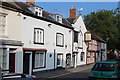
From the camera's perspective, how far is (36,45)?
68.8ft

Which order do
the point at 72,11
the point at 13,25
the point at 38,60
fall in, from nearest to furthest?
the point at 13,25 < the point at 38,60 < the point at 72,11

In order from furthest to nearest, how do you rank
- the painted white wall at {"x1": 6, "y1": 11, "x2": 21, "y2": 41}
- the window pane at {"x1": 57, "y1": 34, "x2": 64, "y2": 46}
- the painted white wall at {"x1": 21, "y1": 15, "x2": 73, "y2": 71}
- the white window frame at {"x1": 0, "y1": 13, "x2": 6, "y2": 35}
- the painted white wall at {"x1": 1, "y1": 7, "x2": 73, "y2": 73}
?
the window pane at {"x1": 57, "y1": 34, "x2": 64, "y2": 46} < the painted white wall at {"x1": 21, "y1": 15, "x2": 73, "y2": 71} < the painted white wall at {"x1": 1, "y1": 7, "x2": 73, "y2": 73} < the painted white wall at {"x1": 6, "y1": 11, "x2": 21, "y2": 41} < the white window frame at {"x1": 0, "y1": 13, "x2": 6, "y2": 35}

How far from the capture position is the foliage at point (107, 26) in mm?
56688

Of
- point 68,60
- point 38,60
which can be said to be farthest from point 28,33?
point 68,60

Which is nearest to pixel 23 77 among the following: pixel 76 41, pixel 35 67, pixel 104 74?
pixel 104 74

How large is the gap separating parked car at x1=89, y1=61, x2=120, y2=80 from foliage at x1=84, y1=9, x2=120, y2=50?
4422 centimetres

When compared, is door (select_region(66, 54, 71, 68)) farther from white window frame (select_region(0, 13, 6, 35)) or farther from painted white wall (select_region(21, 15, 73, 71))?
white window frame (select_region(0, 13, 6, 35))

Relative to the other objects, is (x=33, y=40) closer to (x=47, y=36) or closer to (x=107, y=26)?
(x=47, y=36)

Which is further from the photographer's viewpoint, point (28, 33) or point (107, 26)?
point (107, 26)

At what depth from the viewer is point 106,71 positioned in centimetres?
1220

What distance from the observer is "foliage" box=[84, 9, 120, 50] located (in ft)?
186

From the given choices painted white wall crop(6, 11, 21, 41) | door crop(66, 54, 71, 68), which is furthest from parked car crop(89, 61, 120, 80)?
door crop(66, 54, 71, 68)

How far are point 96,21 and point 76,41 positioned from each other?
31.2 metres

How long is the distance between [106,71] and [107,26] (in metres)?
48.6
